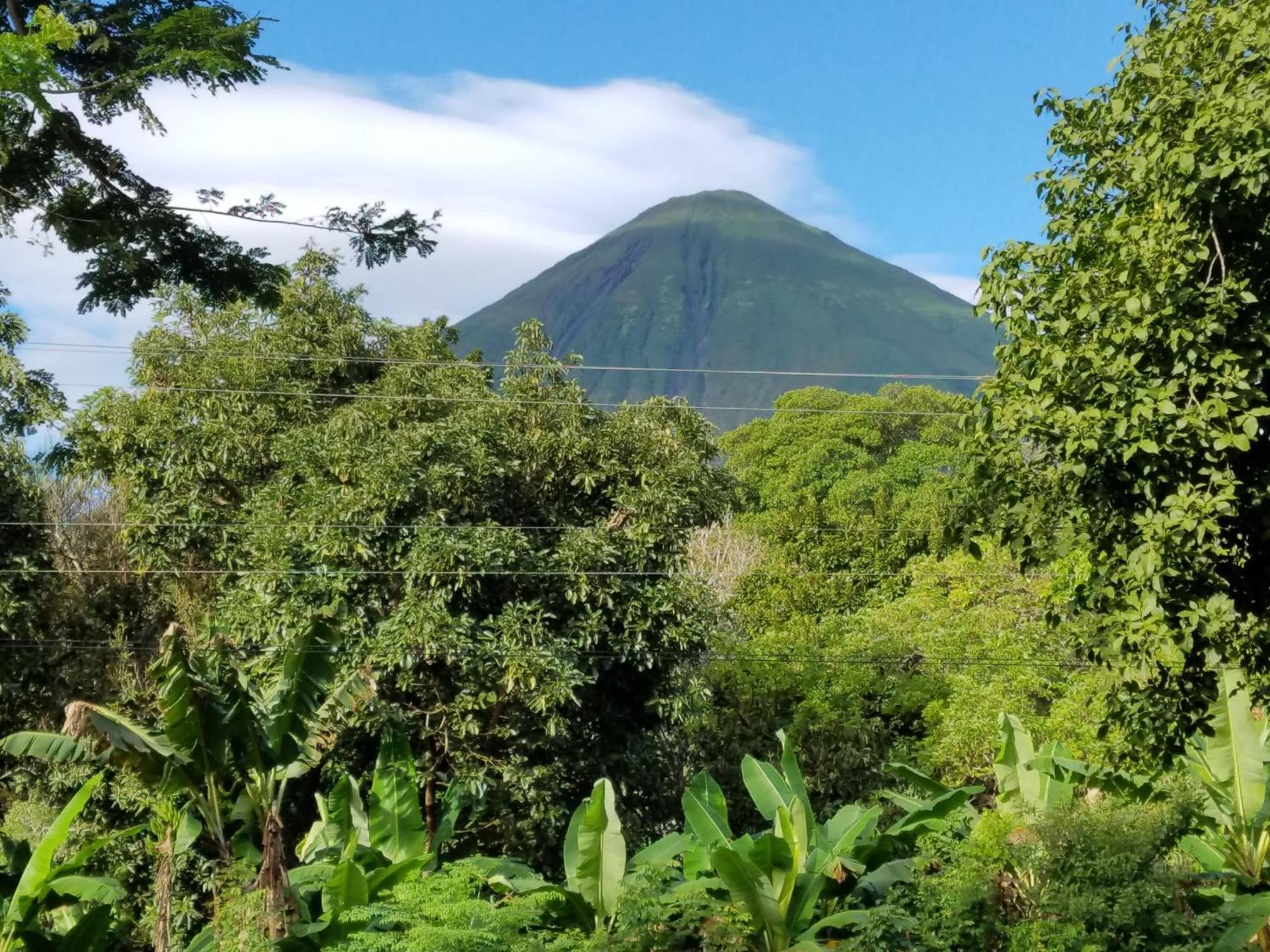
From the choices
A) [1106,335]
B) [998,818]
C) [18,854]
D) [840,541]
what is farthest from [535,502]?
[840,541]

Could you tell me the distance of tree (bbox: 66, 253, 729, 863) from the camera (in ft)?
39.5

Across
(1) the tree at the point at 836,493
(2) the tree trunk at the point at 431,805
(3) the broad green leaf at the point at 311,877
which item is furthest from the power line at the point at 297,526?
(1) the tree at the point at 836,493

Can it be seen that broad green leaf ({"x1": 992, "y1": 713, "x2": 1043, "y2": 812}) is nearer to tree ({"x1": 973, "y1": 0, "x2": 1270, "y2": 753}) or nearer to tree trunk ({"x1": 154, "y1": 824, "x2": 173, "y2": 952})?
tree ({"x1": 973, "y1": 0, "x2": 1270, "y2": 753})

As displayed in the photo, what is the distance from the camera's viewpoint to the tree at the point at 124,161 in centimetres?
784

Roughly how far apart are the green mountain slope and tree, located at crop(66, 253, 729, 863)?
115910mm

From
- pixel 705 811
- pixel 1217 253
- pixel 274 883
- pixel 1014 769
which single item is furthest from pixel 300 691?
pixel 1217 253

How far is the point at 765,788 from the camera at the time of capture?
923 centimetres

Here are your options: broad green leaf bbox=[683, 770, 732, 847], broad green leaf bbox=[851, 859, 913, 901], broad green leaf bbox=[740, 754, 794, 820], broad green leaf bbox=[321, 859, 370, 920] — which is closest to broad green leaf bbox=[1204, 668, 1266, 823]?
broad green leaf bbox=[851, 859, 913, 901]

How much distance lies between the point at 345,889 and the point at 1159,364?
553cm

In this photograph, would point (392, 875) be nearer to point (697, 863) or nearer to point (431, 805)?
point (697, 863)

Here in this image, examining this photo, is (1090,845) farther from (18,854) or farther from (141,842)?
(141,842)

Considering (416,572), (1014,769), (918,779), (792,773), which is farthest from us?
(416,572)

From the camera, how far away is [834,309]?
16188 centimetres

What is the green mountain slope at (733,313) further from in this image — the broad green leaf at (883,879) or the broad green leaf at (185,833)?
the broad green leaf at (883,879)
